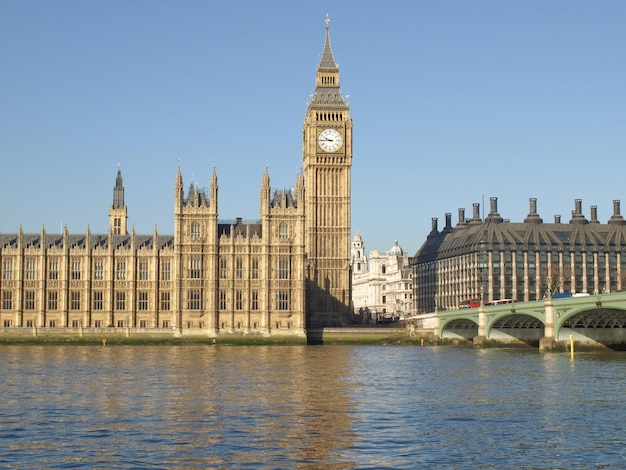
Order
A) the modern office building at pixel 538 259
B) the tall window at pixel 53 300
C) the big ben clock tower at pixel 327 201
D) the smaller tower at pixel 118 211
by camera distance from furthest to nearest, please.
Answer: the smaller tower at pixel 118 211 → the modern office building at pixel 538 259 → the big ben clock tower at pixel 327 201 → the tall window at pixel 53 300

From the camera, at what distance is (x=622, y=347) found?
367 ft

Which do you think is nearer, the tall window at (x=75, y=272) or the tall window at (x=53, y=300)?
the tall window at (x=53, y=300)

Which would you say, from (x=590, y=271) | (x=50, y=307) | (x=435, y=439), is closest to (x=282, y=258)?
(x=50, y=307)

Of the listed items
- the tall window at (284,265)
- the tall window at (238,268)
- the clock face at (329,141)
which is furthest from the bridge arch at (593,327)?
the clock face at (329,141)

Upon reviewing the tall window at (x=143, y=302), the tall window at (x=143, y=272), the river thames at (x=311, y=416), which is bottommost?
the river thames at (x=311, y=416)

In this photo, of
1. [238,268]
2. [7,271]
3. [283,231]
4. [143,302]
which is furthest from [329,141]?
[7,271]

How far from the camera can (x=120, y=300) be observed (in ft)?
450

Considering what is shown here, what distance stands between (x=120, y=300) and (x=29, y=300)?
11555mm

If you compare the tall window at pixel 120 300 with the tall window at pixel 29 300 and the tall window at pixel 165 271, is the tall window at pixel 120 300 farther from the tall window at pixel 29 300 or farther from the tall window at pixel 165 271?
the tall window at pixel 29 300

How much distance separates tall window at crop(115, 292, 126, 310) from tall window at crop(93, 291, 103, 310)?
1.96m

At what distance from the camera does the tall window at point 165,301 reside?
137 meters

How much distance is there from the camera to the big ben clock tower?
14800 cm

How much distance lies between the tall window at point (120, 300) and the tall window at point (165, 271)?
18.3 ft

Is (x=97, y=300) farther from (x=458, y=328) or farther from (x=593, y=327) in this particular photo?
(x=593, y=327)
